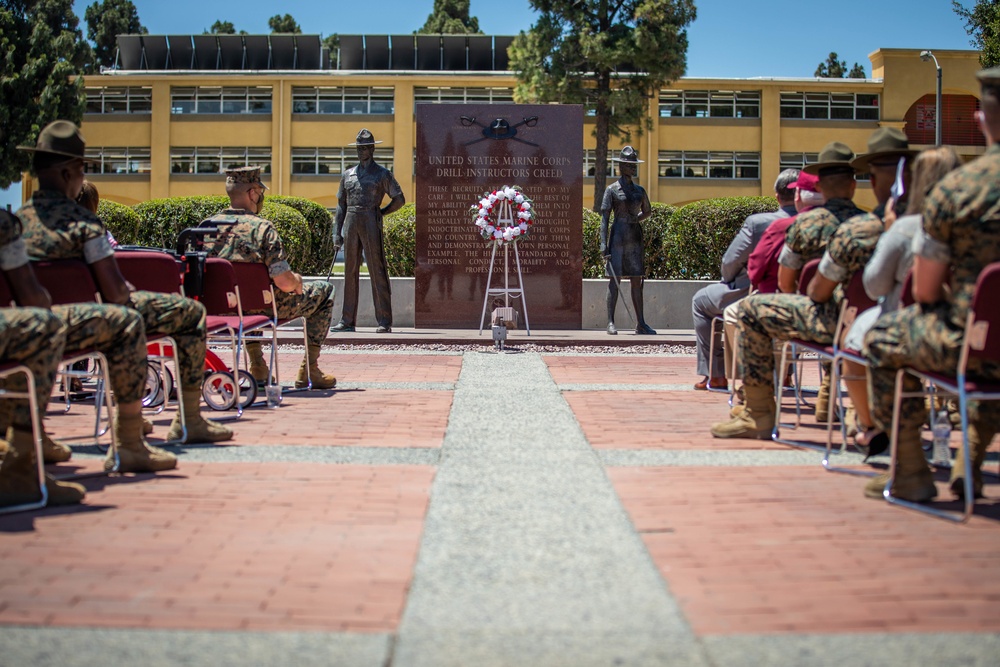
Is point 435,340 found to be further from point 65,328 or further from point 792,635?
point 792,635

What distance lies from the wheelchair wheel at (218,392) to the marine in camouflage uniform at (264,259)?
892 mm

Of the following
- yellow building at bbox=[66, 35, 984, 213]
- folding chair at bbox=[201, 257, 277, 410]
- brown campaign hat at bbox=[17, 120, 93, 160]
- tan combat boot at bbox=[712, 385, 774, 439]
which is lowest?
tan combat boot at bbox=[712, 385, 774, 439]

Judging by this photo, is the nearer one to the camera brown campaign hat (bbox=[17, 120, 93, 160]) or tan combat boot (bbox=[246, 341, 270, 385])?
brown campaign hat (bbox=[17, 120, 93, 160])

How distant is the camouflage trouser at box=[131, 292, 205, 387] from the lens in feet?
21.3

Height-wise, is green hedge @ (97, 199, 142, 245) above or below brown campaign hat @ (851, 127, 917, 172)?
above

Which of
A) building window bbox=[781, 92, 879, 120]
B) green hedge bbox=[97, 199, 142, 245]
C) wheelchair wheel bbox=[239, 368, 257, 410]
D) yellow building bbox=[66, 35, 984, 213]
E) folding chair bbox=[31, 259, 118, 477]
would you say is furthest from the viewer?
building window bbox=[781, 92, 879, 120]

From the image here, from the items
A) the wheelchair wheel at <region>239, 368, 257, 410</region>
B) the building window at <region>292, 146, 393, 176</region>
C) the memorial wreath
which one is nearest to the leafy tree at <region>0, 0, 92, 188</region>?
the building window at <region>292, 146, 393, 176</region>

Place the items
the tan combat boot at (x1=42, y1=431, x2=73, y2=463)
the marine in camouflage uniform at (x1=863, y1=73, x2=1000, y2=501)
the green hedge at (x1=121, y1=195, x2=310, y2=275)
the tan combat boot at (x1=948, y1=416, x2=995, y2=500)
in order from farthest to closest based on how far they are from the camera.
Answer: the green hedge at (x1=121, y1=195, x2=310, y2=275), the tan combat boot at (x1=42, y1=431, x2=73, y2=463), the tan combat boot at (x1=948, y1=416, x2=995, y2=500), the marine in camouflage uniform at (x1=863, y1=73, x2=1000, y2=501)

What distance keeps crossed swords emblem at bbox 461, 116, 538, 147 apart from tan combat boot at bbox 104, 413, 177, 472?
35.9 ft

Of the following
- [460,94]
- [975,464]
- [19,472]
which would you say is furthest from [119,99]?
[975,464]

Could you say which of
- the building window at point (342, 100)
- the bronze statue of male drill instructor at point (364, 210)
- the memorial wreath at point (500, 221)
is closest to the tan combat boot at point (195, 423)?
the memorial wreath at point (500, 221)

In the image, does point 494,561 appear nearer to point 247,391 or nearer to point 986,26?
point 247,391

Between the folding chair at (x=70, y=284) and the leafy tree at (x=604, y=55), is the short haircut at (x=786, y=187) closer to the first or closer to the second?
the folding chair at (x=70, y=284)

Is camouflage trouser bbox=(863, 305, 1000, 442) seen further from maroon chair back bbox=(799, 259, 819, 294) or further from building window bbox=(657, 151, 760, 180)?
building window bbox=(657, 151, 760, 180)
